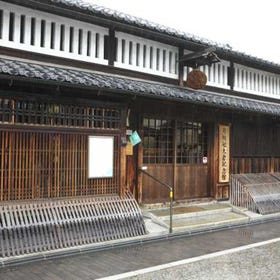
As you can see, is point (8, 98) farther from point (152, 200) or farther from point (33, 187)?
point (152, 200)

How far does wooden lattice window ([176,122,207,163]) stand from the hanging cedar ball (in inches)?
60.0

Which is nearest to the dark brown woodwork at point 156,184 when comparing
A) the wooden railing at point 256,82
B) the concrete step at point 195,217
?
the concrete step at point 195,217

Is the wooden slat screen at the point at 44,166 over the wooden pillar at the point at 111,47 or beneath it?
beneath

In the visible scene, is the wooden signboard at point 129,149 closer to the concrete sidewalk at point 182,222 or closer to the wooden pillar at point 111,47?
the concrete sidewalk at point 182,222

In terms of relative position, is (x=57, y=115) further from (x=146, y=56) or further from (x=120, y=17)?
(x=146, y=56)

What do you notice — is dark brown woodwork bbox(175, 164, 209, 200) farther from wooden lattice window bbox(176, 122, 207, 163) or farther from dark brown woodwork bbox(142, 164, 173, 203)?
dark brown woodwork bbox(142, 164, 173, 203)

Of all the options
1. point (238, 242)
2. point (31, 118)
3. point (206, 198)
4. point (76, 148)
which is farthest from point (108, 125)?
point (206, 198)

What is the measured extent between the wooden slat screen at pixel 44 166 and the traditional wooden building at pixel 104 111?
0.08 ft

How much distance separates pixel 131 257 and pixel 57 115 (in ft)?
12.2

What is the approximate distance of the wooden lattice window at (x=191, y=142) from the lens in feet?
43.7

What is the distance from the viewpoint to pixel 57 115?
353 inches

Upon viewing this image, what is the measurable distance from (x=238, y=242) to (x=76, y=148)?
479 centimetres

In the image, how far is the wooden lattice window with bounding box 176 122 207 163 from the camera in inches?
524

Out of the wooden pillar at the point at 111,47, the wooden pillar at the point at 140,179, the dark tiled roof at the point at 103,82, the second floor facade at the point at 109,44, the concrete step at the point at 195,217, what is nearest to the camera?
the dark tiled roof at the point at 103,82
